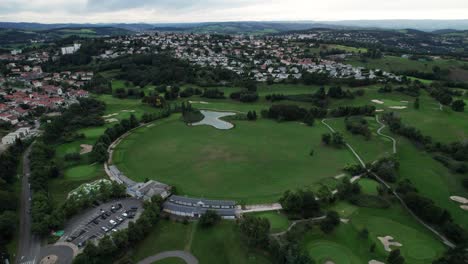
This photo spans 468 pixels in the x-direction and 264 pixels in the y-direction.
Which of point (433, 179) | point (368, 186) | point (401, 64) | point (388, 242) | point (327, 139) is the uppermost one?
point (401, 64)

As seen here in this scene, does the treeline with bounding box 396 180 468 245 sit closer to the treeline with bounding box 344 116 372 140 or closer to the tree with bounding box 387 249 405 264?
the tree with bounding box 387 249 405 264

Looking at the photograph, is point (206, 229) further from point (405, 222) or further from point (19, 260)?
point (405, 222)

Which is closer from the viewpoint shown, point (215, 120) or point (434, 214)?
point (434, 214)

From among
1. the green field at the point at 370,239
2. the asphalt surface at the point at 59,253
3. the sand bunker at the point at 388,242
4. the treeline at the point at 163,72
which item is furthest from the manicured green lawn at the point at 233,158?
the treeline at the point at 163,72

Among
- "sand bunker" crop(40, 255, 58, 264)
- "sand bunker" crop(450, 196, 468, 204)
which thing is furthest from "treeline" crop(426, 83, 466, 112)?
"sand bunker" crop(40, 255, 58, 264)

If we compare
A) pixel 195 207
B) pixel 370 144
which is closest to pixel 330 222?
pixel 195 207

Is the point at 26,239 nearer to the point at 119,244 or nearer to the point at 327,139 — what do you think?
the point at 119,244

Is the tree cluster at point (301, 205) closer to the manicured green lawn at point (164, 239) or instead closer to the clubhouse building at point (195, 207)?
the clubhouse building at point (195, 207)
